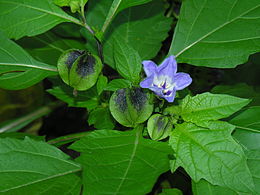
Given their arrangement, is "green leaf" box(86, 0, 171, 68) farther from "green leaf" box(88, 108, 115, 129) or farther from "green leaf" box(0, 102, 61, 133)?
"green leaf" box(0, 102, 61, 133)

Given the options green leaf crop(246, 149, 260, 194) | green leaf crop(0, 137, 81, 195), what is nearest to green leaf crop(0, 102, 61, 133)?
green leaf crop(0, 137, 81, 195)

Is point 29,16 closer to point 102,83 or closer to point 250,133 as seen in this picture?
point 102,83

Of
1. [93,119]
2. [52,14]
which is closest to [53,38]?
[52,14]

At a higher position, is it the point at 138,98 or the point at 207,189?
the point at 138,98

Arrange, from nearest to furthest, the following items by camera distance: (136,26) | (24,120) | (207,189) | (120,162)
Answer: (120,162)
(207,189)
(136,26)
(24,120)

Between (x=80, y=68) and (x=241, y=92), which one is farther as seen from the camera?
(x=241, y=92)

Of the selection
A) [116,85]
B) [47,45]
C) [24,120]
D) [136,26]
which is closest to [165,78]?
[116,85]

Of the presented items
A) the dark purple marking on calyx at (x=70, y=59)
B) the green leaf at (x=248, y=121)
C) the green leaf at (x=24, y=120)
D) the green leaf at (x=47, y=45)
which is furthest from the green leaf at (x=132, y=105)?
the green leaf at (x=24, y=120)
